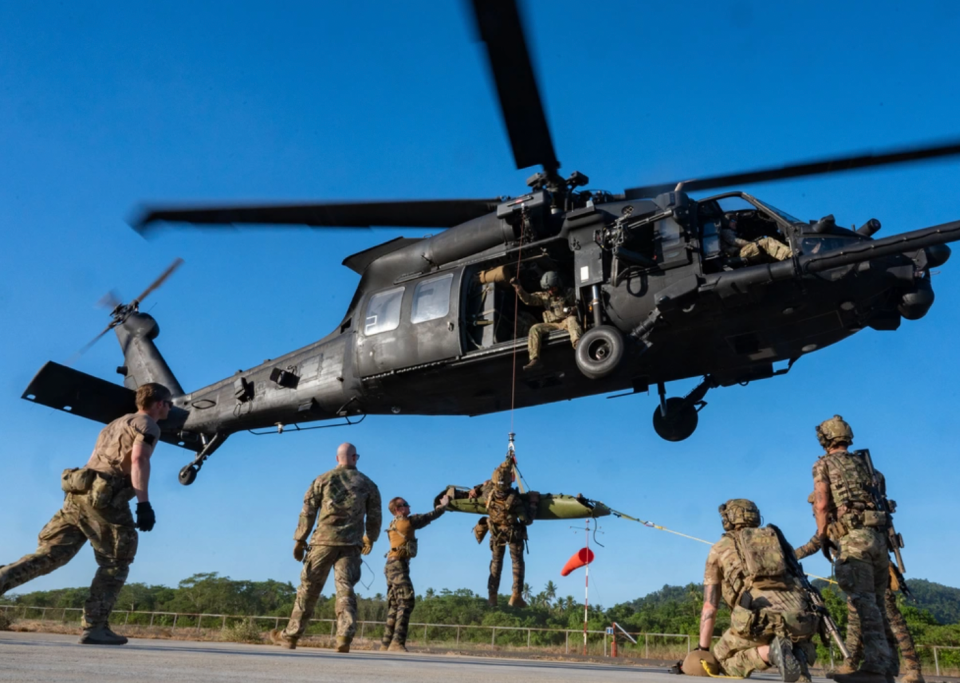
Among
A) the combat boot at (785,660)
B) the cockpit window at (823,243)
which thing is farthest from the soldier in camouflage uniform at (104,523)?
the cockpit window at (823,243)

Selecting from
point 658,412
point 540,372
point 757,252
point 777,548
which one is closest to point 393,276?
point 540,372

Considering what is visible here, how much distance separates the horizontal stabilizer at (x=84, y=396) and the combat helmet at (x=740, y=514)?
1056 centimetres

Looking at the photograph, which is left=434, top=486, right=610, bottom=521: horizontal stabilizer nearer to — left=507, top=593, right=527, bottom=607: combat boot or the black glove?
left=507, top=593, right=527, bottom=607: combat boot

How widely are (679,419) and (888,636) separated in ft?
14.6

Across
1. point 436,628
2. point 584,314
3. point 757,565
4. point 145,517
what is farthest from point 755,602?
point 436,628

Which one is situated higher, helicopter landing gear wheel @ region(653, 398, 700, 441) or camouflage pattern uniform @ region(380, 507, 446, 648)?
helicopter landing gear wheel @ region(653, 398, 700, 441)

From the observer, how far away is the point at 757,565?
18.0ft

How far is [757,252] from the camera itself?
8.78m

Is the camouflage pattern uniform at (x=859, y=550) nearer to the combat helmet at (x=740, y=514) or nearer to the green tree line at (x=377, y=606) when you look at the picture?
the combat helmet at (x=740, y=514)

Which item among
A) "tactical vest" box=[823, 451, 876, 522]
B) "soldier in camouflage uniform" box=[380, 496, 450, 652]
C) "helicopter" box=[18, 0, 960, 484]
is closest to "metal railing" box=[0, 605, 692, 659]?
"soldier in camouflage uniform" box=[380, 496, 450, 652]

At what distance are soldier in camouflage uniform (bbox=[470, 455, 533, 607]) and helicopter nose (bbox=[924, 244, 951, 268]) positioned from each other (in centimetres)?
506

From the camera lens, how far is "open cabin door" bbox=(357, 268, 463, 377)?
10219mm

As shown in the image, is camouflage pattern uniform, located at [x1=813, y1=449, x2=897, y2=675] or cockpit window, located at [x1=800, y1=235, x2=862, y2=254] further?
cockpit window, located at [x1=800, y1=235, x2=862, y2=254]

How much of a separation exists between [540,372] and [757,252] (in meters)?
2.97
